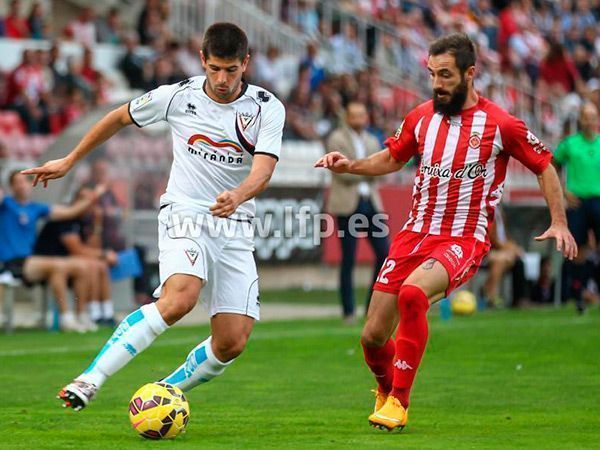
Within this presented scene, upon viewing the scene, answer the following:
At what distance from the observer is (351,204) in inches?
634

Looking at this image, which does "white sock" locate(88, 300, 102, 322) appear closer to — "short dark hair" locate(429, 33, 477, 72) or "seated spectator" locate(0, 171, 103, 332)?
"seated spectator" locate(0, 171, 103, 332)

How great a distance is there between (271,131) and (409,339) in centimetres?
146

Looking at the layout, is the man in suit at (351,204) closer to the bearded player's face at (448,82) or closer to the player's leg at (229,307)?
the bearded player's face at (448,82)

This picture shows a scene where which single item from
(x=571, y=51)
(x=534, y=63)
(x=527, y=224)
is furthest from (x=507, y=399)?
(x=571, y=51)

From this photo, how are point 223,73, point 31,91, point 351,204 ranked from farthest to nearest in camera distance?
point 31,91 < point 351,204 < point 223,73

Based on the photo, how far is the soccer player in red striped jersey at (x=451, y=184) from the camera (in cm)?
839

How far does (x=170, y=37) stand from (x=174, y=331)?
9.67 metres

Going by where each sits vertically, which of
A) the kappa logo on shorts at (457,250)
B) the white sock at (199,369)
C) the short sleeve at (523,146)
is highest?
the short sleeve at (523,146)

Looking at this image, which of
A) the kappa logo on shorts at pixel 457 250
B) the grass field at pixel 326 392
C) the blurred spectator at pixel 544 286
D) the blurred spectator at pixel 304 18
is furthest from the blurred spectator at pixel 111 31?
the kappa logo on shorts at pixel 457 250

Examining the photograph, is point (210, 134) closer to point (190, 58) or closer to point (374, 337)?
point (374, 337)

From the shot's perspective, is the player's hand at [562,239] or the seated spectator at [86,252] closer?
the player's hand at [562,239]

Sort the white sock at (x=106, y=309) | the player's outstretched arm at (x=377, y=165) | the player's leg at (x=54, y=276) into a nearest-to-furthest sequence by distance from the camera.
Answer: the player's outstretched arm at (x=377, y=165), the player's leg at (x=54, y=276), the white sock at (x=106, y=309)

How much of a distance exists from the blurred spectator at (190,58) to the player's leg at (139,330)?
50.0 feet

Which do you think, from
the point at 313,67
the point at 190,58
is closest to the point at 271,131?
the point at 190,58
